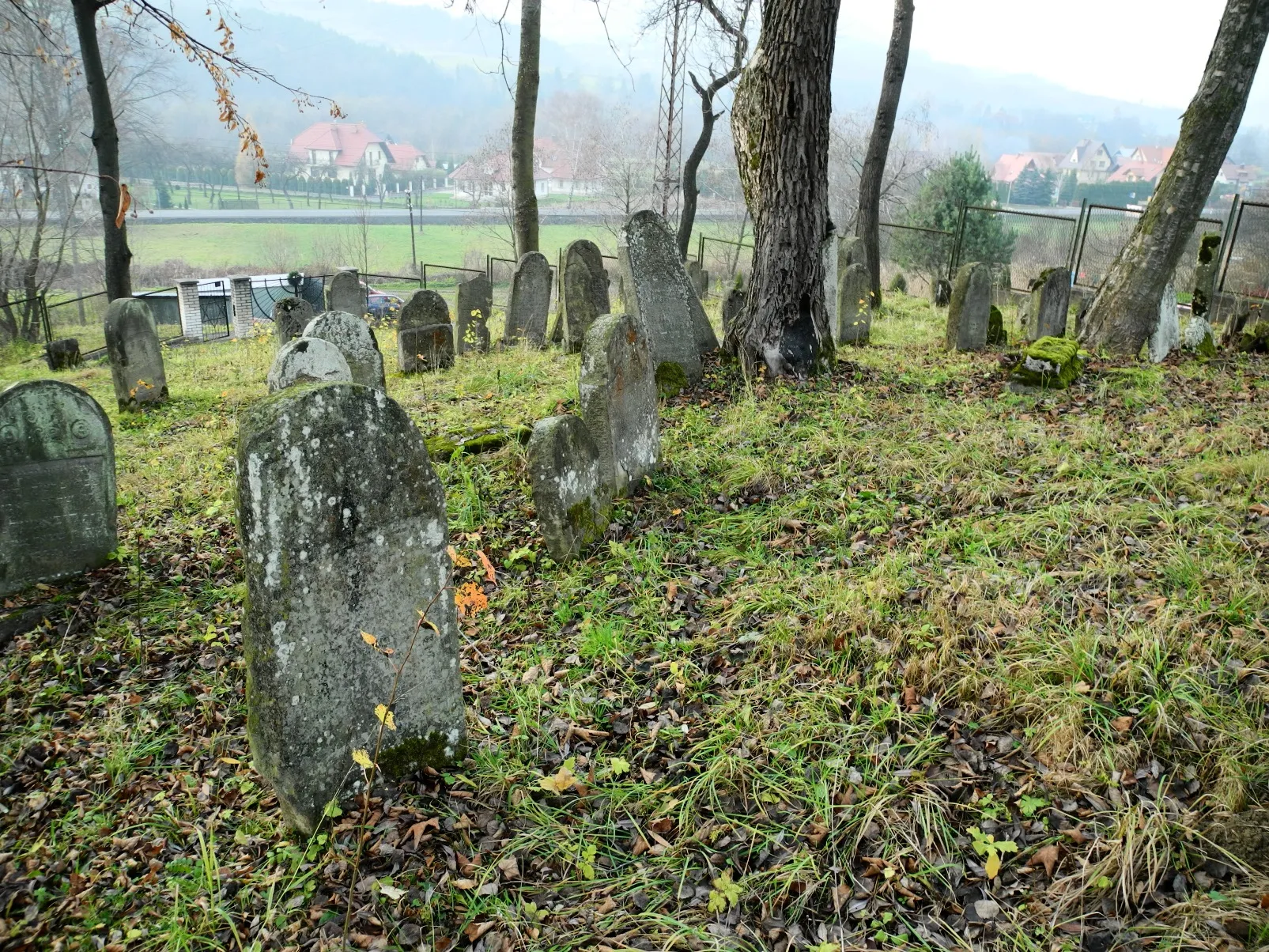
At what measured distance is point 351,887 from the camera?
2783mm

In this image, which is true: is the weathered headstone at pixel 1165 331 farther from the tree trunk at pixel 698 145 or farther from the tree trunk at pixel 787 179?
the tree trunk at pixel 698 145

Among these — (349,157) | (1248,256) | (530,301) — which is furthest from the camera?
(349,157)

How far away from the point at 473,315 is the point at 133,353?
15.9 feet

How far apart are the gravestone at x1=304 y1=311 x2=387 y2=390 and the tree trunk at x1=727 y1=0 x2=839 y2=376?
→ 392 centimetres

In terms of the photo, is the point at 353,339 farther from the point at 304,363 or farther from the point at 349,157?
the point at 349,157

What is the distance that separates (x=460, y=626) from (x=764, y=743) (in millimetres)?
2099

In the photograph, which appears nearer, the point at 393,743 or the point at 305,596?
the point at 305,596

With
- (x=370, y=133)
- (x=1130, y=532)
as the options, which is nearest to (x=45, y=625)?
(x=1130, y=532)

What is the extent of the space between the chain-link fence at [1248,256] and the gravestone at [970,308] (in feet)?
20.2

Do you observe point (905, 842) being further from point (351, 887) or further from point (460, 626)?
point (460, 626)

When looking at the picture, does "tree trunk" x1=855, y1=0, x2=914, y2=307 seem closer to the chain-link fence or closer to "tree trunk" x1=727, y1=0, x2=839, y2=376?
"tree trunk" x1=727, y1=0, x2=839, y2=376

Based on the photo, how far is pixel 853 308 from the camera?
1134 centimetres

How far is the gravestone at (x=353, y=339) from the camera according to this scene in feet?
24.9

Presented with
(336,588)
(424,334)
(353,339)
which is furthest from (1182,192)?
(336,588)
